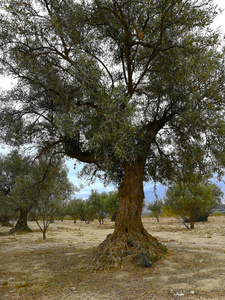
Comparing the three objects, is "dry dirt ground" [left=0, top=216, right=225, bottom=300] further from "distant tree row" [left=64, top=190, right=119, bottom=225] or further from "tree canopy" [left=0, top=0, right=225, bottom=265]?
"distant tree row" [left=64, top=190, right=119, bottom=225]

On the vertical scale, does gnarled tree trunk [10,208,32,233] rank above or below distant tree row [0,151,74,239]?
below

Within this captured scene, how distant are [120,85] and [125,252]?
6262 mm

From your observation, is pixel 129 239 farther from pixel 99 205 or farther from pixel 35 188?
pixel 99 205

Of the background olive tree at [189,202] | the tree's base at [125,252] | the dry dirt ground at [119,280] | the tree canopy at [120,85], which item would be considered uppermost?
the tree canopy at [120,85]

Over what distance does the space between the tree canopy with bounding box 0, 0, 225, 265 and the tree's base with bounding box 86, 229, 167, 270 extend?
0.26 feet

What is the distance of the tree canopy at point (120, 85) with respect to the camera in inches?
333

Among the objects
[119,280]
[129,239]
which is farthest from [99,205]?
[119,280]

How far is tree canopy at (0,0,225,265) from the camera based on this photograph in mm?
8453

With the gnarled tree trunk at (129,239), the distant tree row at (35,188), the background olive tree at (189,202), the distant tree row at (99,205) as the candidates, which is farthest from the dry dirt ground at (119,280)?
the distant tree row at (99,205)

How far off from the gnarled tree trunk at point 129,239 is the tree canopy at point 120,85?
0.05 meters

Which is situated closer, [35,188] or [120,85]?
[120,85]

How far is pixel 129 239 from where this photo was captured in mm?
9203

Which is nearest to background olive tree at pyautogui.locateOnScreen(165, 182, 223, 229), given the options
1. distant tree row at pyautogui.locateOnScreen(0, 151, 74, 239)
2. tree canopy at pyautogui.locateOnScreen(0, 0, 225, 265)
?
distant tree row at pyautogui.locateOnScreen(0, 151, 74, 239)

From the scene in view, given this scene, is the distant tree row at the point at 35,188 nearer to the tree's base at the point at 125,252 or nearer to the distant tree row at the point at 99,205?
the tree's base at the point at 125,252
